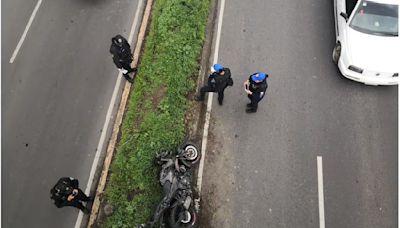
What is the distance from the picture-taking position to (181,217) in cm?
713

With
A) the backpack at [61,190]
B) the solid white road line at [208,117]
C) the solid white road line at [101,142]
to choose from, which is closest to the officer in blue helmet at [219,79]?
the solid white road line at [208,117]

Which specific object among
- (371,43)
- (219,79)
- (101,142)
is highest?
(371,43)

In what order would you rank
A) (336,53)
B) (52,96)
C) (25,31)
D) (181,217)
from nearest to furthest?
(181,217), (336,53), (52,96), (25,31)

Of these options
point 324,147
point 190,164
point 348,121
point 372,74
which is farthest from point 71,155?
point 372,74

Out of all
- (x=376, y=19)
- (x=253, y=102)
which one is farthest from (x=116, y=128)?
(x=376, y=19)

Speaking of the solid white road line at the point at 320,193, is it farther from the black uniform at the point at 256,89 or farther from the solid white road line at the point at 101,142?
the solid white road line at the point at 101,142

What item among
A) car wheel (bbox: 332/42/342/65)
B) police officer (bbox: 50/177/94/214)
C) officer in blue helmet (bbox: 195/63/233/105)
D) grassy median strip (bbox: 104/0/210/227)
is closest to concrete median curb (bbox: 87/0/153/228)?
grassy median strip (bbox: 104/0/210/227)

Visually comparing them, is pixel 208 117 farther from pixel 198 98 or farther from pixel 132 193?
pixel 132 193

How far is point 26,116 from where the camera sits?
30.8 ft

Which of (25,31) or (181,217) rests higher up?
(25,31)

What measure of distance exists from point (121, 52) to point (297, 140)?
4606 millimetres

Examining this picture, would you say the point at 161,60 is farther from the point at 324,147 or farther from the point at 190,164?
the point at 324,147

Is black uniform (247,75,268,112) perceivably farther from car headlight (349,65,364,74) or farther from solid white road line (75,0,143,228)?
solid white road line (75,0,143,228)

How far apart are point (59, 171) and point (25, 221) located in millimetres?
1269
